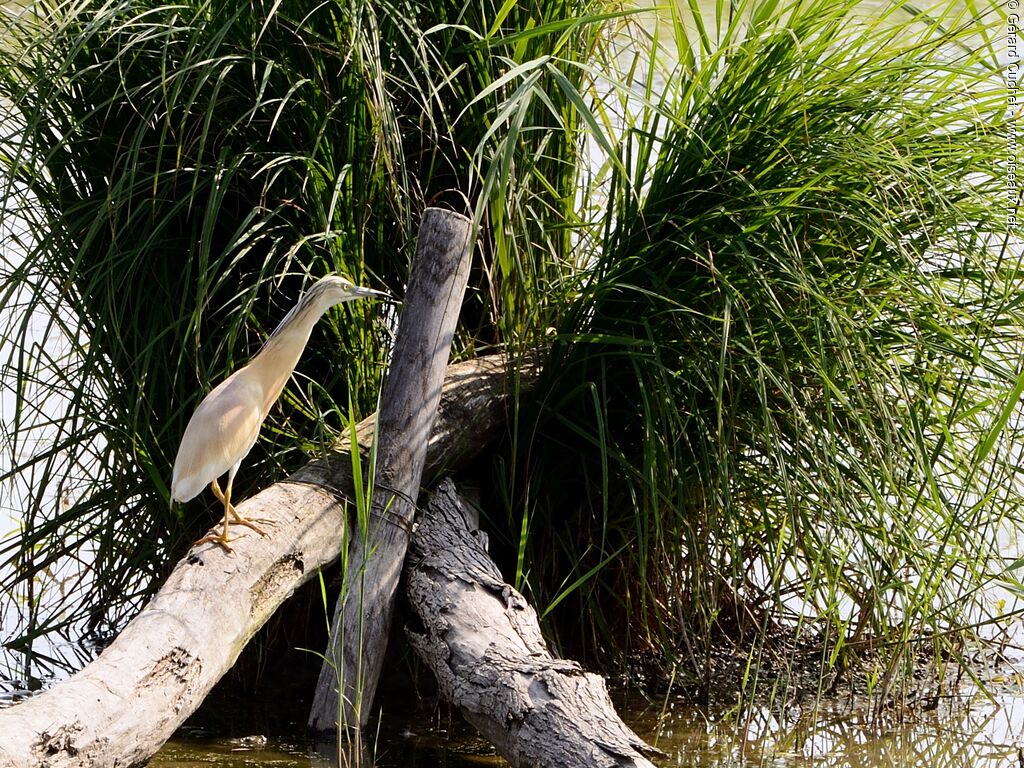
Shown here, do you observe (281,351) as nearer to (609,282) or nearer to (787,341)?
(609,282)

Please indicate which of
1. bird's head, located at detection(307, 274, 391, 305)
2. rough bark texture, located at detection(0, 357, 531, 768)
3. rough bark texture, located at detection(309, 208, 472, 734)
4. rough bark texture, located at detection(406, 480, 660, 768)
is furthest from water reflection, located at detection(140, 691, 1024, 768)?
bird's head, located at detection(307, 274, 391, 305)

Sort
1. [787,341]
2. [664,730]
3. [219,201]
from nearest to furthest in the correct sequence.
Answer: [219,201], [787,341], [664,730]

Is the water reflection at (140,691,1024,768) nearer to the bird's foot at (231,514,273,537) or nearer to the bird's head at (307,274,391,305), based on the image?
the bird's foot at (231,514,273,537)

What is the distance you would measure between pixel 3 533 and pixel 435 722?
2070 millimetres

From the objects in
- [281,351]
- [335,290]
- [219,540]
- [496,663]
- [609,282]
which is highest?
[609,282]

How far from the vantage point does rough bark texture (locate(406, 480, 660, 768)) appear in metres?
2.33

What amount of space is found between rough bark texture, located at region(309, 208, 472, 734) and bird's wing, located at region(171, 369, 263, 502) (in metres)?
0.34

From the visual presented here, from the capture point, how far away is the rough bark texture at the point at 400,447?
2816mm

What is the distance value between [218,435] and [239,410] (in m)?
0.07

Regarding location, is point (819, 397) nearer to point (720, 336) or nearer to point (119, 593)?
point (720, 336)

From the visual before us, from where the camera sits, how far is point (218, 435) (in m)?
2.58

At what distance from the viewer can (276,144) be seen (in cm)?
317

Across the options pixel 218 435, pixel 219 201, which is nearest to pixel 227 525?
pixel 218 435

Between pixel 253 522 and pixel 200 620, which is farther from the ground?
pixel 253 522
